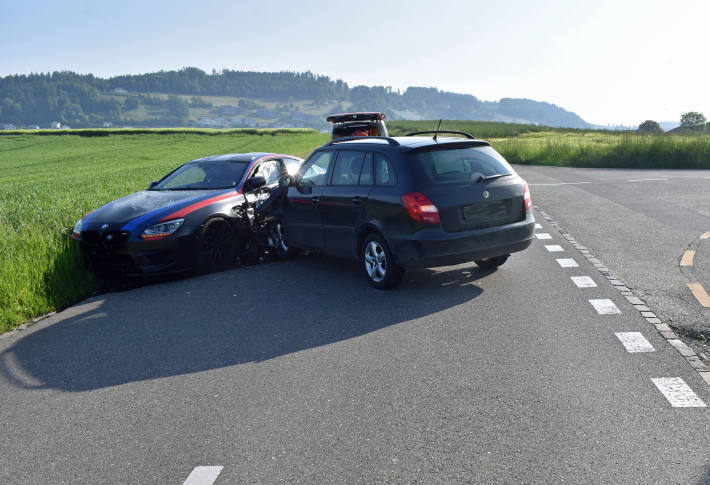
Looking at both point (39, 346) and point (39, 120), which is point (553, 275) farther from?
point (39, 120)

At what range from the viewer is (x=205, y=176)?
10.4 meters

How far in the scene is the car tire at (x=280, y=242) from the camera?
9891 millimetres

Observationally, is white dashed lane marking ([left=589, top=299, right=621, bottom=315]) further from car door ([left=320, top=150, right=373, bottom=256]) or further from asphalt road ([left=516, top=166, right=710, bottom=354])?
car door ([left=320, top=150, right=373, bottom=256])

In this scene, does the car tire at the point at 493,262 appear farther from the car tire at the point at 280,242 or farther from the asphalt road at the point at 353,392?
the car tire at the point at 280,242

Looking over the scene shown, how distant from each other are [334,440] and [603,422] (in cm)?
163

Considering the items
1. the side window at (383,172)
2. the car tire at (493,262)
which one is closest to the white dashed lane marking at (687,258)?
the car tire at (493,262)

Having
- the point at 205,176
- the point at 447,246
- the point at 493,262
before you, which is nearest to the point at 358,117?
the point at 205,176

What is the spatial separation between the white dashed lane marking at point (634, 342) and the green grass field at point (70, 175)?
6.02 metres

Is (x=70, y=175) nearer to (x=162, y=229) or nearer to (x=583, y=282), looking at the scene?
(x=162, y=229)

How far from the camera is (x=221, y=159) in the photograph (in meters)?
10.8

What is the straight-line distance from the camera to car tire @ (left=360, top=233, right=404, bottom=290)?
757 cm

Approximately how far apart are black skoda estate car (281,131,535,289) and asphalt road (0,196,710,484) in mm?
486

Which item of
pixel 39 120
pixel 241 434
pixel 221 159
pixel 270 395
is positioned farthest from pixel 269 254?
pixel 39 120

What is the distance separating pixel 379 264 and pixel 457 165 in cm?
142
